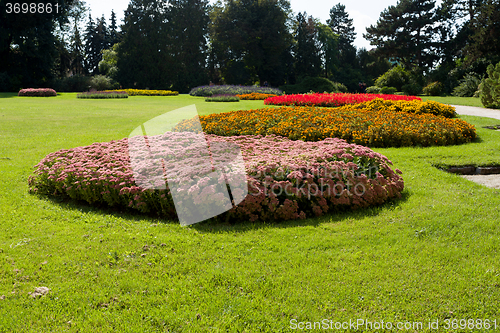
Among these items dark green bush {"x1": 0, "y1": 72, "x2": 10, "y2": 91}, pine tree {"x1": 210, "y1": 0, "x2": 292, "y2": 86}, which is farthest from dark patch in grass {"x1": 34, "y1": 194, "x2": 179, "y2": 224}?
pine tree {"x1": 210, "y1": 0, "x2": 292, "y2": 86}

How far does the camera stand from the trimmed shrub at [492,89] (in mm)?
13906

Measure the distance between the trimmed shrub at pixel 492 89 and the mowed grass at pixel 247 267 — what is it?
38.2ft

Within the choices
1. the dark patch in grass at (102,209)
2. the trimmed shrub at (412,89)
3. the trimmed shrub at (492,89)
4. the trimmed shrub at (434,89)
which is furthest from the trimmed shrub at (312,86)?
the dark patch in grass at (102,209)

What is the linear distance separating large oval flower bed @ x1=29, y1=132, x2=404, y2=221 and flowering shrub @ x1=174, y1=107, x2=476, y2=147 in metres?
2.58

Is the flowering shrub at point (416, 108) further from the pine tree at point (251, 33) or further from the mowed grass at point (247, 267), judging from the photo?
the pine tree at point (251, 33)

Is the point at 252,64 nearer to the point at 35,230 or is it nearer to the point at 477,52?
the point at 477,52

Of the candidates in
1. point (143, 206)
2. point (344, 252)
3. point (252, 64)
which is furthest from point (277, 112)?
point (252, 64)

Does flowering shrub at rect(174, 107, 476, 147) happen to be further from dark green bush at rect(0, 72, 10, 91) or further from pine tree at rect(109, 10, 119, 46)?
pine tree at rect(109, 10, 119, 46)

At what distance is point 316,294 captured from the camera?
2.71 meters

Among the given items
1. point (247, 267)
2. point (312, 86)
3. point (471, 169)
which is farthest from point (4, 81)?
point (471, 169)

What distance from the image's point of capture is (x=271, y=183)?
4199 millimetres

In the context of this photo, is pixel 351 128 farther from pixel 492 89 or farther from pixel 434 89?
pixel 434 89

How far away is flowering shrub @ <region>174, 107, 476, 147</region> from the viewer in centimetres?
779

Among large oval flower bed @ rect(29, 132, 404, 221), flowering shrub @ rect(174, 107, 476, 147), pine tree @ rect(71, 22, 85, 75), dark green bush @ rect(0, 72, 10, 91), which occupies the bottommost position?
large oval flower bed @ rect(29, 132, 404, 221)
